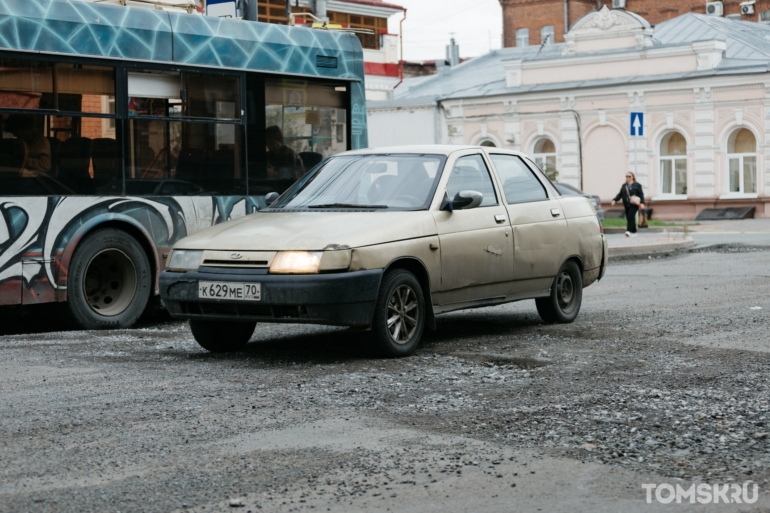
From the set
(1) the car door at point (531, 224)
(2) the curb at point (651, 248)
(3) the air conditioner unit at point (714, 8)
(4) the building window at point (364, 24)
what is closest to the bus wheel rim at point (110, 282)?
(1) the car door at point (531, 224)

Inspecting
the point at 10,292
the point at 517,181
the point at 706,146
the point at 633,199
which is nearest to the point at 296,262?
the point at 517,181

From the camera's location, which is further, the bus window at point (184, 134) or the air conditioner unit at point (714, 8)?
the air conditioner unit at point (714, 8)

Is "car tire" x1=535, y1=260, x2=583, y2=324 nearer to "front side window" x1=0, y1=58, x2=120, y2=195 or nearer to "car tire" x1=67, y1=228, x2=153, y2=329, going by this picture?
"car tire" x1=67, y1=228, x2=153, y2=329

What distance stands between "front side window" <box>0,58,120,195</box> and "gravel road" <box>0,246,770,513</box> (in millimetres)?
1436

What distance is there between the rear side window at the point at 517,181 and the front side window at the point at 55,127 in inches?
144

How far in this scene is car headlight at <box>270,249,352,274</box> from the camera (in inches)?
325

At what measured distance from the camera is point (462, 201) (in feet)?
30.7

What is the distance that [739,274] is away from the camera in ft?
55.4

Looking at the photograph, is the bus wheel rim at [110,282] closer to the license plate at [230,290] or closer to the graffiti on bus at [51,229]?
the graffiti on bus at [51,229]

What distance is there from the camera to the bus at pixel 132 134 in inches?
415

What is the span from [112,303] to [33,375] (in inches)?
143

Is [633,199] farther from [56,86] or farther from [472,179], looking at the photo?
[56,86]

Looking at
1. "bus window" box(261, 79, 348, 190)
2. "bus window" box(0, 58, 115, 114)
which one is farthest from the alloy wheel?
"bus window" box(261, 79, 348, 190)

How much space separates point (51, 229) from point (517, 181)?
4.19 metres
